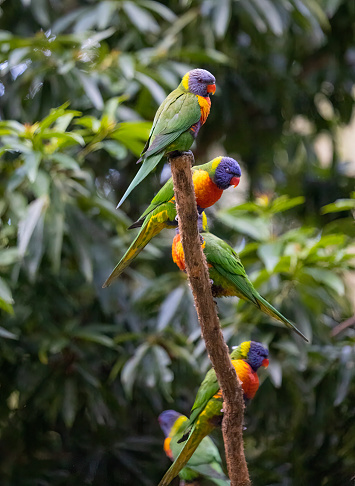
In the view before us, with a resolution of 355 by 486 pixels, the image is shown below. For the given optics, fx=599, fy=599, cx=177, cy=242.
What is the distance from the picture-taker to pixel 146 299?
2865 mm

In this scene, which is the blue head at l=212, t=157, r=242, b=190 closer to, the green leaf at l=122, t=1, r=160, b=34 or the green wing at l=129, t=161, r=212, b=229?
the green wing at l=129, t=161, r=212, b=229

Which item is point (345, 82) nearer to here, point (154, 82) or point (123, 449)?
point (154, 82)

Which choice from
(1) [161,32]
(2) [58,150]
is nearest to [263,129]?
(1) [161,32]

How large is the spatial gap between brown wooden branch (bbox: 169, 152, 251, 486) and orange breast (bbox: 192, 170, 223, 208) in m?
0.09

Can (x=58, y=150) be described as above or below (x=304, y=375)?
above

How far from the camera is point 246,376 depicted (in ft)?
5.83

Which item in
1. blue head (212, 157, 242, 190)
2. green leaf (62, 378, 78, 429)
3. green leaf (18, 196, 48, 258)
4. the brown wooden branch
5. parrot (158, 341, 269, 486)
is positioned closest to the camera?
the brown wooden branch

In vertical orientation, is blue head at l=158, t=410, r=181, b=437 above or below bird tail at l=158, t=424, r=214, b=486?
below

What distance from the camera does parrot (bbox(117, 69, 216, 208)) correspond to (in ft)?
4.49

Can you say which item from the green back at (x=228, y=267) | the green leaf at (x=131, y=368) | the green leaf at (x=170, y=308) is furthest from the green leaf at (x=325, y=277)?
the green back at (x=228, y=267)

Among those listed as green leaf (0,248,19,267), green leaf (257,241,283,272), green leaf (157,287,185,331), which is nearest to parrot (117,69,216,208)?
green leaf (257,241,283,272)

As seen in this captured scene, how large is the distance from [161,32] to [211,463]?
2.33 metres

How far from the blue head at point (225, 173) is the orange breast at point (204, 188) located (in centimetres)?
2

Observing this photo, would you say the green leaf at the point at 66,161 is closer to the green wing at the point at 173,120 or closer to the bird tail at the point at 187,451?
the green wing at the point at 173,120
